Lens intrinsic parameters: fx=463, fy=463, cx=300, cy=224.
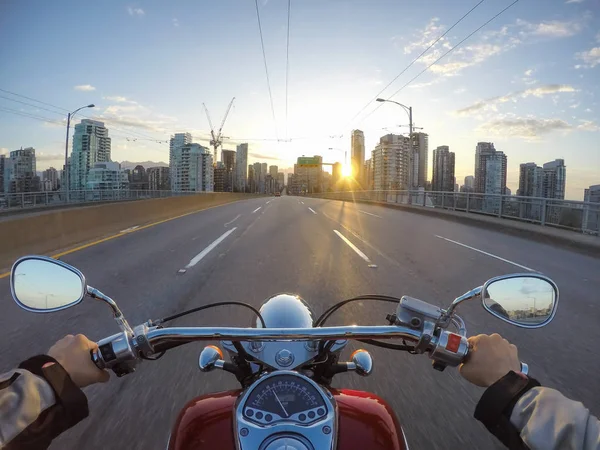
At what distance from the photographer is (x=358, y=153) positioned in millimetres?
116500

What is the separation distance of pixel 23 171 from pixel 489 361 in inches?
2581

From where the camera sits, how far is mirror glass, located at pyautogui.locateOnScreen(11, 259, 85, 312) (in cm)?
194

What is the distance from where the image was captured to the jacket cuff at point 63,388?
150 cm

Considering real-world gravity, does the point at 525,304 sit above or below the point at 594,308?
above

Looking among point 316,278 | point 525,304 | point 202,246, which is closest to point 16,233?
point 202,246

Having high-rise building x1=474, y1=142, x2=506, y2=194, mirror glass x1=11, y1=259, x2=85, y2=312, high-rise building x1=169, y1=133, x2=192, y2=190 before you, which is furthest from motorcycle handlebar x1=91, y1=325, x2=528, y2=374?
high-rise building x1=169, y1=133, x2=192, y2=190

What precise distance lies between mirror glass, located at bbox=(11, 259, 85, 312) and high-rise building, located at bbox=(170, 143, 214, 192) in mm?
121493

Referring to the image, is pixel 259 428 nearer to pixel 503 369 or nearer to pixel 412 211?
pixel 503 369

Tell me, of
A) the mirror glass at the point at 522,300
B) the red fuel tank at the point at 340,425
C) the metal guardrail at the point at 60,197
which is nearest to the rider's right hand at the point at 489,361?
the mirror glass at the point at 522,300

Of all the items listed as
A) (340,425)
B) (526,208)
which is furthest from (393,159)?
(340,425)

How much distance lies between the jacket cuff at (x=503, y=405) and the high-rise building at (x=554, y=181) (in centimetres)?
2806

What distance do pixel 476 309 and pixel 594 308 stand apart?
1.90 m

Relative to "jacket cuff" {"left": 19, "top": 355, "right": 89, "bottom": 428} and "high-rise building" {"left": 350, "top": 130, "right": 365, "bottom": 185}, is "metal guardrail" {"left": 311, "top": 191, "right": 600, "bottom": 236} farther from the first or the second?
"high-rise building" {"left": 350, "top": 130, "right": 365, "bottom": 185}

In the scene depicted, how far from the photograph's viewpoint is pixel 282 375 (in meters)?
1.54
